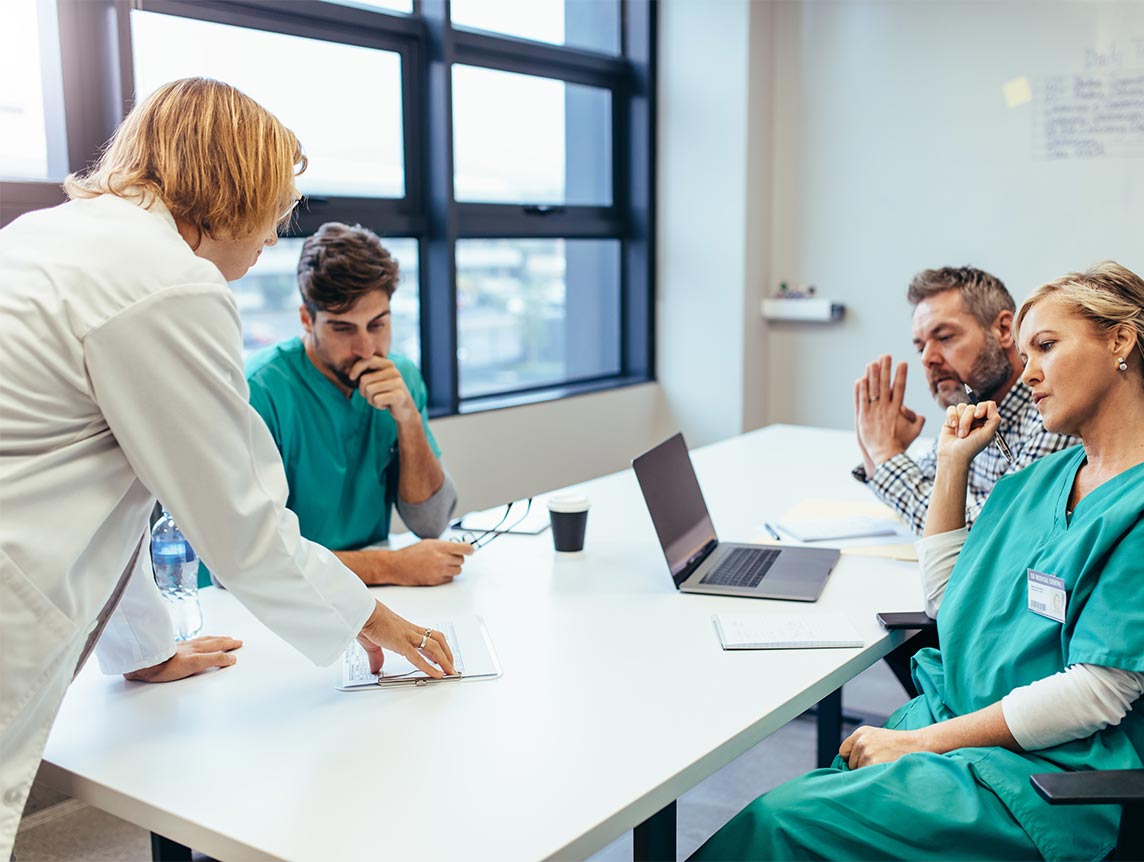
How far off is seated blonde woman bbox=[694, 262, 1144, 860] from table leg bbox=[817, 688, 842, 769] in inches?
34.8

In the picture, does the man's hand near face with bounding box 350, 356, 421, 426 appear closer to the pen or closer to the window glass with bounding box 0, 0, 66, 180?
the pen

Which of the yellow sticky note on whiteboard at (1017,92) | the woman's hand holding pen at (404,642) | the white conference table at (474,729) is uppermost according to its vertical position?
the yellow sticky note on whiteboard at (1017,92)

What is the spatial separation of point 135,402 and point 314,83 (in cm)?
257

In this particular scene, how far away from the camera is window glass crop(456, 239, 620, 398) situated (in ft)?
13.3

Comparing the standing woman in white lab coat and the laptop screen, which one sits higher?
the standing woman in white lab coat

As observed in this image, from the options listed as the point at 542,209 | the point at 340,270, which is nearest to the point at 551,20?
the point at 542,209

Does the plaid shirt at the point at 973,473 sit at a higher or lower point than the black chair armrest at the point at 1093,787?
higher

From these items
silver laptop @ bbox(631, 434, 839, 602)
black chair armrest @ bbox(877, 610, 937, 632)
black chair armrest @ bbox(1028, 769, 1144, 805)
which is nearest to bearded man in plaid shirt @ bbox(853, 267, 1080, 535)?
silver laptop @ bbox(631, 434, 839, 602)

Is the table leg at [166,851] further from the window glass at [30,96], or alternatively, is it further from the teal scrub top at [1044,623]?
the window glass at [30,96]

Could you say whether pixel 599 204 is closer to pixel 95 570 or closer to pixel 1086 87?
pixel 1086 87

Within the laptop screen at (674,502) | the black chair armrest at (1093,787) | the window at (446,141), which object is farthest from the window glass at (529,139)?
the black chair armrest at (1093,787)

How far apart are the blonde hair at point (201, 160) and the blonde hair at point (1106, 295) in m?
1.10

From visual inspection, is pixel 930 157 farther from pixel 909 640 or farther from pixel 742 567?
pixel 909 640

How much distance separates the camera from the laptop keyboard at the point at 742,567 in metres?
1.91
